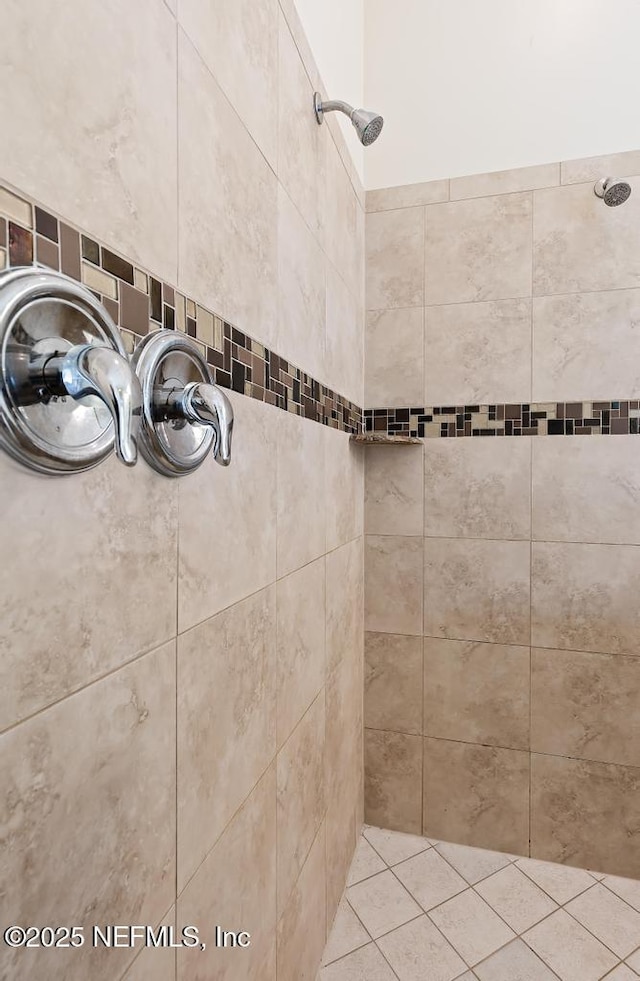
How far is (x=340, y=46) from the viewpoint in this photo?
1600 mm

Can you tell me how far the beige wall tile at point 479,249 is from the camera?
181cm

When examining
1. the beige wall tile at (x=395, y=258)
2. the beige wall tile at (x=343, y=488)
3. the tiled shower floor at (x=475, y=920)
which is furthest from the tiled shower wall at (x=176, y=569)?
the beige wall tile at (x=395, y=258)

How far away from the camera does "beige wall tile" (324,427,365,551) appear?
150 cm

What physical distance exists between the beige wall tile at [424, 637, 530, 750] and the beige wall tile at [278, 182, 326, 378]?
43.4 inches

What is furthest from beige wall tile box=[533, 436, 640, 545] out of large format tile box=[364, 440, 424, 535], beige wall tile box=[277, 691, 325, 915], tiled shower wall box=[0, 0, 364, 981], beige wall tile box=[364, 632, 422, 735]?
beige wall tile box=[277, 691, 325, 915]

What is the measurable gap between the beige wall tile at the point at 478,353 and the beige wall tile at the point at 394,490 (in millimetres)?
224

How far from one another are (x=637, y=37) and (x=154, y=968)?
2.56 m

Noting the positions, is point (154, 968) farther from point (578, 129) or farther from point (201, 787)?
point (578, 129)

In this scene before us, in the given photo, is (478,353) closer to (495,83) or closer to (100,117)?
(495,83)

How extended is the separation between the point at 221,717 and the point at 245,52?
3.55 ft

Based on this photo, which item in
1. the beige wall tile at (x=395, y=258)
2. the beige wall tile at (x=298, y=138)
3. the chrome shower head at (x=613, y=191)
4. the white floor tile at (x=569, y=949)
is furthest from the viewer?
the beige wall tile at (x=395, y=258)

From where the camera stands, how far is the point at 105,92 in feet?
1.86

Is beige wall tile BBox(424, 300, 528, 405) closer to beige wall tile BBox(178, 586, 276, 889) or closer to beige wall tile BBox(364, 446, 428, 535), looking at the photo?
beige wall tile BBox(364, 446, 428, 535)

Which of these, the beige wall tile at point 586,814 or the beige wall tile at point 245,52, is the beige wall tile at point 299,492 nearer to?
the beige wall tile at point 245,52
